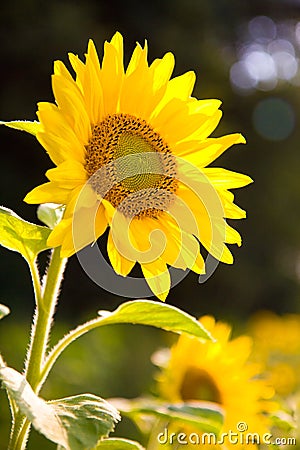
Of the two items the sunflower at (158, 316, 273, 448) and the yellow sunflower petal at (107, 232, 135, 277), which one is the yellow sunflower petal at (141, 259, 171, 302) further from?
the sunflower at (158, 316, 273, 448)

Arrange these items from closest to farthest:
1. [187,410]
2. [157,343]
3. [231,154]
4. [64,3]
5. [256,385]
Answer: [187,410]
[256,385]
[157,343]
[64,3]
[231,154]

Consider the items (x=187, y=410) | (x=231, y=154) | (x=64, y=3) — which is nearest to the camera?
(x=187, y=410)

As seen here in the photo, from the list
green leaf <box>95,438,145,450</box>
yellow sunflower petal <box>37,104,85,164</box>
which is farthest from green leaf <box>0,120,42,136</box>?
green leaf <box>95,438,145,450</box>

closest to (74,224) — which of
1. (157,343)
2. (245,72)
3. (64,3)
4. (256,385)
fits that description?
(256,385)

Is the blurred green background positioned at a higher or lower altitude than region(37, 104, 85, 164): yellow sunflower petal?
higher

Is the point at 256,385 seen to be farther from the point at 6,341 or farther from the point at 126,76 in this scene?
the point at 6,341

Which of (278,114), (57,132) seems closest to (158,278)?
(57,132)

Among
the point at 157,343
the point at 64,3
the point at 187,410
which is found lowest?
the point at 187,410

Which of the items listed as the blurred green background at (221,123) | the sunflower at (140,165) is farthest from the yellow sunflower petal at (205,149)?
the blurred green background at (221,123)
